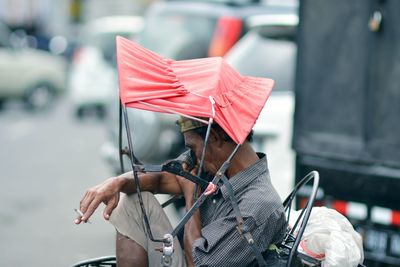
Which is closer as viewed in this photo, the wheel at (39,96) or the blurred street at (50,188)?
the blurred street at (50,188)

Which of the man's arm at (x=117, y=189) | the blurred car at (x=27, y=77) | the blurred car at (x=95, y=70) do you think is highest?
the man's arm at (x=117, y=189)

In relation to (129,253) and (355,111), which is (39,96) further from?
(129,253)

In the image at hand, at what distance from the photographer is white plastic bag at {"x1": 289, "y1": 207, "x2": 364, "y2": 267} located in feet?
8.87

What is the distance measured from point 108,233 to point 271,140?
75.2 inches

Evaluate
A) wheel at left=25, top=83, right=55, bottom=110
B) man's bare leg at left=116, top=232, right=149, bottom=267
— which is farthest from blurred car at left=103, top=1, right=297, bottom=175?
wheel at left=25, top=83, right=55, bottom=110

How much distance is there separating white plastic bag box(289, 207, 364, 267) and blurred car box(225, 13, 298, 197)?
7.13 feet

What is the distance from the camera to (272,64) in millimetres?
5973

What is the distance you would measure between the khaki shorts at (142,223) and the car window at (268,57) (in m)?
2.83

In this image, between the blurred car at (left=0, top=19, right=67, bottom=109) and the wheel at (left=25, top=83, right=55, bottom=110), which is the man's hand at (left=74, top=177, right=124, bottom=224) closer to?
the blurred car at (left=0, top=19, right=67, bottom=109)

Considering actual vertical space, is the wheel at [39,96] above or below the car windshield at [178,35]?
Result: below

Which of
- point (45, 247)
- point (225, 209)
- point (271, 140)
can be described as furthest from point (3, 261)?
point (225, 209)

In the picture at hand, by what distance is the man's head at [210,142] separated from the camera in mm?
2816

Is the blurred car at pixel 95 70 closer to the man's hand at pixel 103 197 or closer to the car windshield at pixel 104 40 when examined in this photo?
the car windshield at pixel 104 40

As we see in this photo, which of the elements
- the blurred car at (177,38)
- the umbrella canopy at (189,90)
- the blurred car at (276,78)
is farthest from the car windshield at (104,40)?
the umbrella canopy at (189,90)
